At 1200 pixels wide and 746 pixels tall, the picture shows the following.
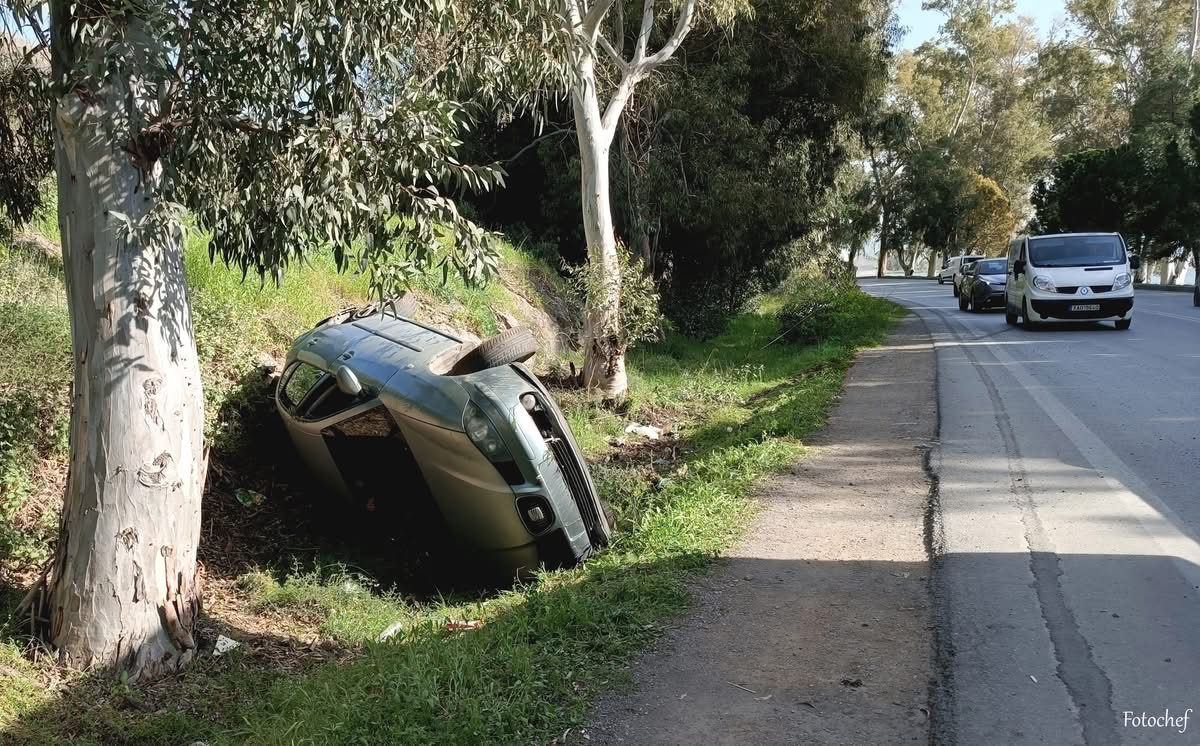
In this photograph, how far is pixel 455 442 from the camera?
6859 millimetres

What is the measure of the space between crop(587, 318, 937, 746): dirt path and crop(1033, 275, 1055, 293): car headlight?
11.7 meters

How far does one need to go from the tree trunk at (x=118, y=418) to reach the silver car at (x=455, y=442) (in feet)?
4.65

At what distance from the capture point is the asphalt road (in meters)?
3.81

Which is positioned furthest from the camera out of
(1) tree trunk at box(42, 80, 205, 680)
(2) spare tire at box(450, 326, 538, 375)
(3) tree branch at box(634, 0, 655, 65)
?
(3) tree branch at box(634, 0, 655, 65)

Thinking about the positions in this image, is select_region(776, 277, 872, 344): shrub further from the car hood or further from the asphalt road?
the asphalt road

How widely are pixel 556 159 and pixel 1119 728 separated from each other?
53.6 feet

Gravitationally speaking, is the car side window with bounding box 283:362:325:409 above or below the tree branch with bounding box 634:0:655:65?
below

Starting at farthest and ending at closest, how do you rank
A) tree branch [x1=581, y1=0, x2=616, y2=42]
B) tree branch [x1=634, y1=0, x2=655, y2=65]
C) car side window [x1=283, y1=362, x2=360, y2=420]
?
tree branch [x1=634, y1=0, x2=655, y2=65]
tree branch [x1=581, y1=0, x2=616, y2=42]
car side window [x1=283, y1=362, x2=360, y2=420]

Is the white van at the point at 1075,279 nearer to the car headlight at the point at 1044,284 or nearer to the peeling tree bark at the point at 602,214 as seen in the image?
the car headlight at the point at 1044,284

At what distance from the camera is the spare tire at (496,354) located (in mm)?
7562

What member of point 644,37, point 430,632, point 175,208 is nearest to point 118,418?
point 175,208

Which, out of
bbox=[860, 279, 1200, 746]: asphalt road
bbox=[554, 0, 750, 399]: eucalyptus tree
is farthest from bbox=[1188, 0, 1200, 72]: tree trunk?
bbox=[860, 279, 1200, 746]: asphalt road
